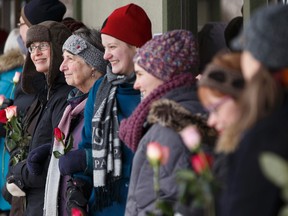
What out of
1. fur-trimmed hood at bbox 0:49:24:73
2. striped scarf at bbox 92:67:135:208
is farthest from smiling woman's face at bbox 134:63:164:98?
fur-trimmed hood at bbox 0:49:24:73

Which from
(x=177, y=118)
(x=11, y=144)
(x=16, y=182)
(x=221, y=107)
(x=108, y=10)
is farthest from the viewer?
(x=108, y=10)

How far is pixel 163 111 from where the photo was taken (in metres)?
4.02

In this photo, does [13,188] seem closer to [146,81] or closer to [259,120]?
[146,81]

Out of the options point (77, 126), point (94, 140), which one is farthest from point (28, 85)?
point (94, 140)

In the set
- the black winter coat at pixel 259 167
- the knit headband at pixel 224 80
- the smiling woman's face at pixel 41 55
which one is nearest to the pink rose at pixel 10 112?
the smiling woman's face at pixel 41 55

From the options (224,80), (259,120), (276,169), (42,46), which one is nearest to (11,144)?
(42,46)

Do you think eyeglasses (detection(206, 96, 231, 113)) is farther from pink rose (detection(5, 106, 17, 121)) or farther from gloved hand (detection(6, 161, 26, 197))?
pink rose (detection(5, 106, 17, 121))

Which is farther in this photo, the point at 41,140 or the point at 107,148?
the point at 41,140

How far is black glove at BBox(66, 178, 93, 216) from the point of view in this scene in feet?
16.7

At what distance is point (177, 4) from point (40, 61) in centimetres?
93

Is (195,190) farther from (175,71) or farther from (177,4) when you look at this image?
(177,4)

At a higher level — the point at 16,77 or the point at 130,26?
the point at 130,26

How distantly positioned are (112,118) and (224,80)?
196 cm

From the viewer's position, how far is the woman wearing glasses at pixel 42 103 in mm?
5855
